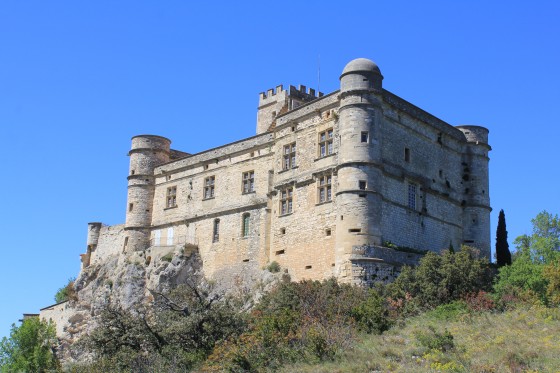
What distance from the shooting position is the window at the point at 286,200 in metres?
41.3

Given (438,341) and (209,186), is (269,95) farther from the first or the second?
(438,341)

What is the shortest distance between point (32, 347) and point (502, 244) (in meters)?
33.2

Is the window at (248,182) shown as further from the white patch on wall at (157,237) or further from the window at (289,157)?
the white patch on wall at (157,237)

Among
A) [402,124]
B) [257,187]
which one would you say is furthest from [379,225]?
[257,187]

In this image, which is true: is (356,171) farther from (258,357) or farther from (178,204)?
(178,204)

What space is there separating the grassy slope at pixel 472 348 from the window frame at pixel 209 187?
19.2 metres

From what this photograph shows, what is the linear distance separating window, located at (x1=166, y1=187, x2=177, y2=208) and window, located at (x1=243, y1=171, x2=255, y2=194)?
21.4 feet

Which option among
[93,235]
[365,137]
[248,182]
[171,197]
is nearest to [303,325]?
[365,137]

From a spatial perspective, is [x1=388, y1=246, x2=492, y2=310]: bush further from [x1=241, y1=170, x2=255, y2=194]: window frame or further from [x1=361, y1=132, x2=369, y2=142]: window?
[x1=241, y1=170, x2=255, y2=194]: window frame

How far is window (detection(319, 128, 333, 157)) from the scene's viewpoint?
129 ft

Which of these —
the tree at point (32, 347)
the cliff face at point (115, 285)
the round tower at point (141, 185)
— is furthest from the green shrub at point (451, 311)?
the tree at point (32, 347)

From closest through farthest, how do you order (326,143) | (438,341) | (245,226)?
(438,341) < (326,143) < (245,226)

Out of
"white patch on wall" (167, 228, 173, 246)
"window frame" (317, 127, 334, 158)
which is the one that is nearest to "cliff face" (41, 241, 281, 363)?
"white patch on wall" (167, 228, 173, 246)

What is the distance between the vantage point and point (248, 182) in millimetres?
45375
